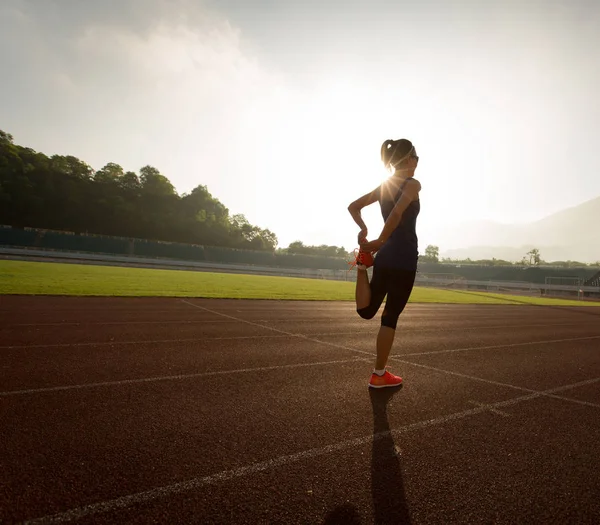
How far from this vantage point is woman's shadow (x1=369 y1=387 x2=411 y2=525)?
1892mm

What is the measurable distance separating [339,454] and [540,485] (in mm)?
1259

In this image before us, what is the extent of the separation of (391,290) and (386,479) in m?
1.97

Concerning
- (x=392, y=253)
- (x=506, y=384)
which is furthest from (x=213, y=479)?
(x=506, y=384)

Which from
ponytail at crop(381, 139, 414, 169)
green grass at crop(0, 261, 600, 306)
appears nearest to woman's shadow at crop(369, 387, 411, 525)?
ponytail at crop(381, 139, 414, 169)

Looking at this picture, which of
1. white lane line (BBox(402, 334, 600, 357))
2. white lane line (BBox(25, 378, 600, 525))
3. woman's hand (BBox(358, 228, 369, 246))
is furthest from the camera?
white lane line (BBox(402, 334, 600, 357))

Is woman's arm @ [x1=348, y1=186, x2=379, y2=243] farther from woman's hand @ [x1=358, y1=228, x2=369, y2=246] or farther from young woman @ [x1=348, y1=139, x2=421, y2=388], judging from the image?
young woman @ [x1=348, y1=139, x2=421, y2=388]

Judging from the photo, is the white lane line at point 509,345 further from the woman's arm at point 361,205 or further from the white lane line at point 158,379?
the woman's arm at point 361,205

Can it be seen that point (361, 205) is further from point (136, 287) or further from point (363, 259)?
point (136, 287)

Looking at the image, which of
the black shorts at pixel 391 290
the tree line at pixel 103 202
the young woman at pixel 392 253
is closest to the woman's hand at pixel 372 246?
the young woman at pixel 392 253

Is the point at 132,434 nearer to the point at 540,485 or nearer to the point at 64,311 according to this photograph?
the point at 540,485

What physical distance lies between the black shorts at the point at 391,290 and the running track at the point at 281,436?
2.84 ft

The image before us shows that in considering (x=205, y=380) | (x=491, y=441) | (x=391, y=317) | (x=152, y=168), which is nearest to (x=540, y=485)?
(x=491, y=441)

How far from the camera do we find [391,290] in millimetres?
3830

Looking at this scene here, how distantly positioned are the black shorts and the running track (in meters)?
0.87
